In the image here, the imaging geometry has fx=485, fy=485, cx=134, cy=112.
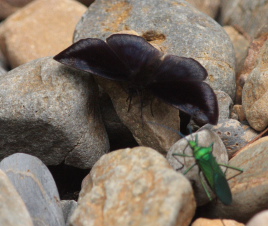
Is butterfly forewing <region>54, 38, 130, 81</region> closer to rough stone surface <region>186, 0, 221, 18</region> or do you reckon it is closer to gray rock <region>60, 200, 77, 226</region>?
gray rock <region>60, 200, 77, 226</region>

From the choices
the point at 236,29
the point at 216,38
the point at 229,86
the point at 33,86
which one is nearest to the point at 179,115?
the point at 229,86

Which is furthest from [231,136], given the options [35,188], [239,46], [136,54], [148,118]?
[239,46]

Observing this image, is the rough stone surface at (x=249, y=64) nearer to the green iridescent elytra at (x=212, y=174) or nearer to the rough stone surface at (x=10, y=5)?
the green iridescent elytra at (x=212, y=174)

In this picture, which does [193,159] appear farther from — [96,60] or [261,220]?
[96,60]

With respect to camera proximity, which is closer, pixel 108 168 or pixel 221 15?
pixel 108 168

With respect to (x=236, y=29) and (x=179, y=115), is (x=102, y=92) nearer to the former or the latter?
(x=179, y=115)

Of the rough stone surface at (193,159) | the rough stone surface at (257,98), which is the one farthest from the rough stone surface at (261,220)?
the rough stone surface at (257,98)
